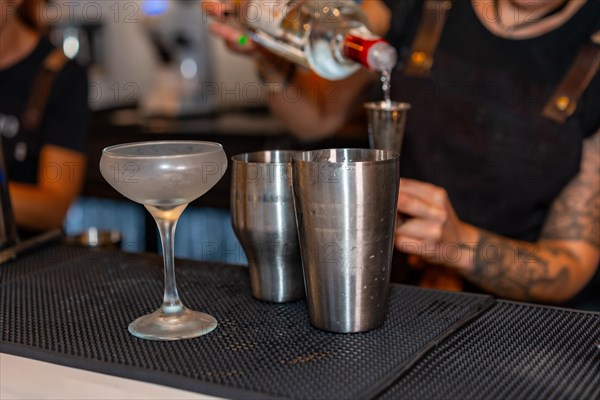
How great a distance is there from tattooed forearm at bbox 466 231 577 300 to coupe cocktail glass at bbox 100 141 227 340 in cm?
63

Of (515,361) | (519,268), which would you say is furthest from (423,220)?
(515,361)

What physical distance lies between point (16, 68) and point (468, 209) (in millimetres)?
1244

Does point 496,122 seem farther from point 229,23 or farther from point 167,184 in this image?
point 167,184

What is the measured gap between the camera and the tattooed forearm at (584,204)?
1508 millimetres

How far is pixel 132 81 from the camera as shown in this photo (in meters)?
3.97

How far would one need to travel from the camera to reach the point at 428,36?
1.66m

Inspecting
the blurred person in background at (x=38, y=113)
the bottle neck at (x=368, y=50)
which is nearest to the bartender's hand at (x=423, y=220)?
the bottle neck at (x=368, y=50)

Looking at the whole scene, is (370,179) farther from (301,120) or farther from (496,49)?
(301,120)

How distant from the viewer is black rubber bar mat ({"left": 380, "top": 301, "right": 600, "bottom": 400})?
796mm

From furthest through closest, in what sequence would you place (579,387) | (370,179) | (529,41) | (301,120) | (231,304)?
1. (301,120)
2. (529,41)
3. (231,304)
4. (370,179)
5. (579,387)

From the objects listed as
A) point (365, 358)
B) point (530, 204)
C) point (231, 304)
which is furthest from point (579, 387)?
point (530, 204)

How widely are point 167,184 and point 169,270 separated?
0.13 metres

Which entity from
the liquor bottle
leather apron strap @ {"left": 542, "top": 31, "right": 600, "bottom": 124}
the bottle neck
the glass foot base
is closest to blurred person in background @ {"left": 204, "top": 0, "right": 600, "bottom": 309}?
leather apron strap @ {"left": 542, "top": 31, "right": 600, "bottom": 124}

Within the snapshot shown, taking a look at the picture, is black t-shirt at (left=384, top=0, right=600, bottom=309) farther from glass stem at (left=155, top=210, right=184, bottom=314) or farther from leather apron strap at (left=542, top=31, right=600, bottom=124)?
glass stem at (left=155, top=210, right=184, bottom=314)
